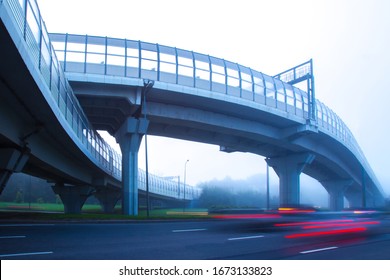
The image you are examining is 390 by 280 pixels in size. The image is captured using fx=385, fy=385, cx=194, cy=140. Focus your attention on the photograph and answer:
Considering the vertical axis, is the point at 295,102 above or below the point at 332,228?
above

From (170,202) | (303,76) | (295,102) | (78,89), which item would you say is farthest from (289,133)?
(170,202)

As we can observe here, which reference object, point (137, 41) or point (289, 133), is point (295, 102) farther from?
point (137, 41)

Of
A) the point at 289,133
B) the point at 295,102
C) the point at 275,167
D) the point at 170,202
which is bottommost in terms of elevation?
the point at 170,202

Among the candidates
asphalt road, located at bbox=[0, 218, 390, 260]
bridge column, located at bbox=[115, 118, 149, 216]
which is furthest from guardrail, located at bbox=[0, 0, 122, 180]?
asphalt road, located at bbox=[0, 218, 390, 260]

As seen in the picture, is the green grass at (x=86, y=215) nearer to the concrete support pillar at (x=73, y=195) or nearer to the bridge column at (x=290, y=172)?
the concrete support pillar at (x=73, y=195)

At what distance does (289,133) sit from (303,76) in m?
6.43

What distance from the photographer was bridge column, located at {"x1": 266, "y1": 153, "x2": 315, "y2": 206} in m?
44.0

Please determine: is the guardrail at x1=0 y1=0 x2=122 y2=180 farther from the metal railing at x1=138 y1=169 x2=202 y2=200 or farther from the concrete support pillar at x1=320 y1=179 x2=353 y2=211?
the concrete support pillar at x1=320 y1=179 x2=353 y2=211

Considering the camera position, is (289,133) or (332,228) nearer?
(332,228)

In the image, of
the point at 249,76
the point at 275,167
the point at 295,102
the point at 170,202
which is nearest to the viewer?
the point at 249,76

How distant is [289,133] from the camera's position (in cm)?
3825

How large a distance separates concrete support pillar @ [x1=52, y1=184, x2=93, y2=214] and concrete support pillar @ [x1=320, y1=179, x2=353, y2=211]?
41484 mm

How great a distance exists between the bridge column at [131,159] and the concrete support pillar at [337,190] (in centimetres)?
4331

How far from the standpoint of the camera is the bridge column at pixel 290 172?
144ft
